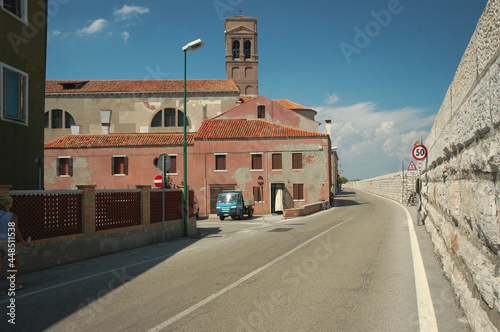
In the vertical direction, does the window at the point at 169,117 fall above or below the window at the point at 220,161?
above

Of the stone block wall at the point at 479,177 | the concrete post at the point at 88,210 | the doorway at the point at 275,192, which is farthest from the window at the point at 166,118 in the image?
the stone block wall at the point at 479,177

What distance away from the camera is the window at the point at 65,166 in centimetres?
3694

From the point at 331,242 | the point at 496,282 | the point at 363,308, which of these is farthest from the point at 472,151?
the point at 331,242

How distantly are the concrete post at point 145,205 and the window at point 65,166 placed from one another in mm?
26844

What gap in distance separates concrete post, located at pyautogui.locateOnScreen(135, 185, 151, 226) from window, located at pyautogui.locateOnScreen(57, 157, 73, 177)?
88.1 ft

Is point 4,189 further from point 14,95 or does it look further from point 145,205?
point 14,95

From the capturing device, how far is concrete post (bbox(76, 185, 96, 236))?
403 inches

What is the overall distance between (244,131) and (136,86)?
19.0 meters

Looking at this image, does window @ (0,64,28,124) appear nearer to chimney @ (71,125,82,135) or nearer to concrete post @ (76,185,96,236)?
concrete post @ (76,185,96,236)

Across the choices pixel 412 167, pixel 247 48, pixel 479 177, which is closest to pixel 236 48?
pixel 247 48

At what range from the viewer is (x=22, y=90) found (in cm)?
1368

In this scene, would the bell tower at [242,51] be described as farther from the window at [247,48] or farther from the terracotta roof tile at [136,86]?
the terracotta roof tile at [136,86]

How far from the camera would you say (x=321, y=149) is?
117ft

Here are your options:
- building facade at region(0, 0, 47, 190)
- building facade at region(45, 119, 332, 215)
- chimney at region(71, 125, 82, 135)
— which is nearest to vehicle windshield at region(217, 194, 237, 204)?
building facade at region(45, 119, 332, 215)
